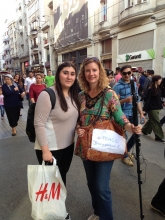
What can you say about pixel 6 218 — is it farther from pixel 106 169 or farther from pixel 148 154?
pixel 148 154

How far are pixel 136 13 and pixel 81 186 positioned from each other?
1388 cm

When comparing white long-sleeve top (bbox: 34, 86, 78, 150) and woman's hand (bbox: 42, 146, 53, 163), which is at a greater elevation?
white long-sleeve top (bbox: 34, 86, 78, 150)

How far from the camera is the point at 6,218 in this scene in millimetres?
2197

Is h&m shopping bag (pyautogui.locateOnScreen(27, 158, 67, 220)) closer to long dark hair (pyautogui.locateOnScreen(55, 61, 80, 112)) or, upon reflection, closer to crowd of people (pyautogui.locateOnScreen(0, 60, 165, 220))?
crowd of people (pyautogui.locateOnScreen(0, 60, 165, 220))

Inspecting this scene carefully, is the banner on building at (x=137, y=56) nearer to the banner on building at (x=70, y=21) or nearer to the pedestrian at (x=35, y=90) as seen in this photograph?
the banner on building at (x=70, y=21)

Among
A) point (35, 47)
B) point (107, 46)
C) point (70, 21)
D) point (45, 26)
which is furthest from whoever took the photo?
point (35, 47)

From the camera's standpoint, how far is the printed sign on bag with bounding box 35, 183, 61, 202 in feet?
5.63

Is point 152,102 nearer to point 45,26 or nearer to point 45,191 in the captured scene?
point 45,191

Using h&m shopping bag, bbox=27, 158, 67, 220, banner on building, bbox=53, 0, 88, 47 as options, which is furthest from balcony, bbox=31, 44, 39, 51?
h&m shopping bag, bbox=27, 158, 67, 220

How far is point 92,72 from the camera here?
5.82 ft

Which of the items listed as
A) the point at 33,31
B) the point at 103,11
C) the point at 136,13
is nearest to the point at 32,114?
the point at 136,13

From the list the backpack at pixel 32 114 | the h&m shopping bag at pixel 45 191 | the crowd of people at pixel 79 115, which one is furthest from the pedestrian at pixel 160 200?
the backpack at pixel 32 114

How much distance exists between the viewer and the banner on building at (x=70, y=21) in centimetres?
2034

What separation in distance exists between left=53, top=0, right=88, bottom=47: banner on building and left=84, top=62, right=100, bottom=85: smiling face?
20.3 meters
